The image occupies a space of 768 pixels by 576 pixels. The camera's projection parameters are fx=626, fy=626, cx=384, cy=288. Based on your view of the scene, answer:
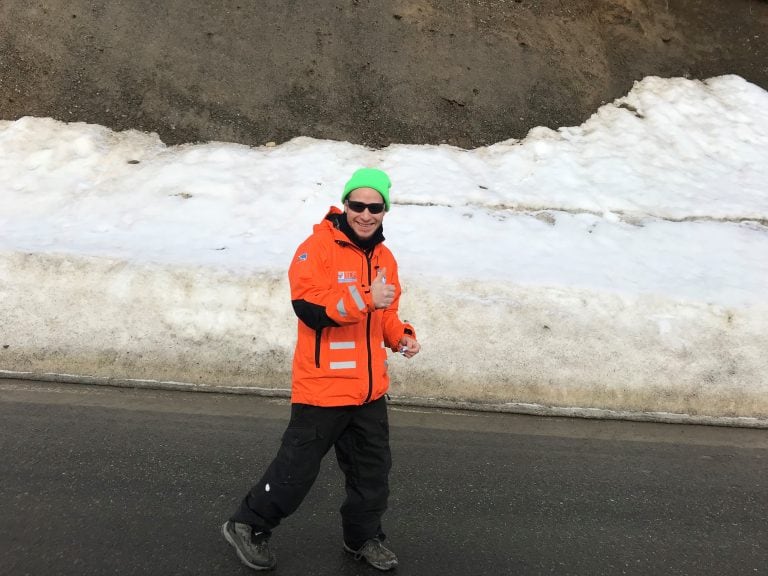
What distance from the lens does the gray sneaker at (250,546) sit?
3.27m

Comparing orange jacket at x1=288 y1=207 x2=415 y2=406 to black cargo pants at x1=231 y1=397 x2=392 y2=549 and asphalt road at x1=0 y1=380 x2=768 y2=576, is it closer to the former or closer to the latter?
black cargo pants at x1=231 y1=397 x2=392 y2=549

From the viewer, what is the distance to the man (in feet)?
10.1

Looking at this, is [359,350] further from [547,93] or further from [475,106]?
[547,93]

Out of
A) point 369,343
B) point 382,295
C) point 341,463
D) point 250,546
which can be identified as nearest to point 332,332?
point 369,343

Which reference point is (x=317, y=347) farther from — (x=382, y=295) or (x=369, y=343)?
(x=382, y=295)

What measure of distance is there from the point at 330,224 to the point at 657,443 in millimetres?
3340

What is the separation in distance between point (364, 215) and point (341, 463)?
1.34m

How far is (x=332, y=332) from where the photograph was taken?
10.3 feet

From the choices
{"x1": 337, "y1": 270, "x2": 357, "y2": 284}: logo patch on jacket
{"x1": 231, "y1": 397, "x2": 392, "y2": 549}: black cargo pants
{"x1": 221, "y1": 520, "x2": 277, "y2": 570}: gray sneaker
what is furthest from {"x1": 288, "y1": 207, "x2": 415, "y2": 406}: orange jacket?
{"x1": 221, "y1": 520, "x2": 277, "y2": 570}: gray sneaker

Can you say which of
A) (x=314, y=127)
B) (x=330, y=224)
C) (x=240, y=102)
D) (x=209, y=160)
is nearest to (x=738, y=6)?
(x=314, y=127)

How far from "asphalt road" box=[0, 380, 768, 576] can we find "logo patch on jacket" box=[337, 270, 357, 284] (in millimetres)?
1571

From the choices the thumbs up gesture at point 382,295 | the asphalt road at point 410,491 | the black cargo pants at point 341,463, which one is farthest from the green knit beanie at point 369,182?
the asphalt road at point 410,491

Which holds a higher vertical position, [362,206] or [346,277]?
[362,206]

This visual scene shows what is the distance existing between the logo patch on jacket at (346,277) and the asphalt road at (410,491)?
1571 mm
